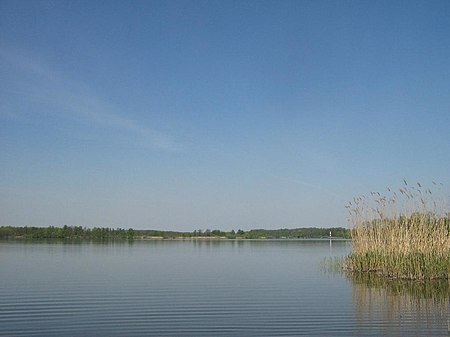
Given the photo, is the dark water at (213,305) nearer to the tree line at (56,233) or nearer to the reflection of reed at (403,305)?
the reflection of reed at (403,305)

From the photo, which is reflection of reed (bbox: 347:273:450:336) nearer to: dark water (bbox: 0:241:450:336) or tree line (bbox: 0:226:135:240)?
dark water (bbox: 0:241:450:336)

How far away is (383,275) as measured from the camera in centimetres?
2472

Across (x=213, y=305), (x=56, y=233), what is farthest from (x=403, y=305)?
(x=56, y=233)

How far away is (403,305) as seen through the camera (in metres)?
16.0

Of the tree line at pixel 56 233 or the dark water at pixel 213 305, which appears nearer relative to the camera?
the dark water at pixel 213 305

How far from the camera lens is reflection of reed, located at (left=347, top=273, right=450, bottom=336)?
12.8 meters

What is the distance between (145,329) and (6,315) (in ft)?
14.2

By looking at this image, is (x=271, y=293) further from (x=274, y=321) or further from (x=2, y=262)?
(x=2, y=262)

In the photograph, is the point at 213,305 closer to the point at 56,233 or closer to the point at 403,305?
the point at 403,305

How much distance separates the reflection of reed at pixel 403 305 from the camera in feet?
42.1

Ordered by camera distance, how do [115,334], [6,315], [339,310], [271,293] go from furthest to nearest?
[271,293] < [339,310] < [6,315] < [115,334]

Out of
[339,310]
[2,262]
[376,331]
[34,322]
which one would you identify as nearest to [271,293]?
[339,310]

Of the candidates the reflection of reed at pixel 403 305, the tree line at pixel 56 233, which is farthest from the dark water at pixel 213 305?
the tree line at pixel 56 233

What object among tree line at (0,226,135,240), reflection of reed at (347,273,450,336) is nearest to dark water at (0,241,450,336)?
reflection of reed at (347,273,450,336)
